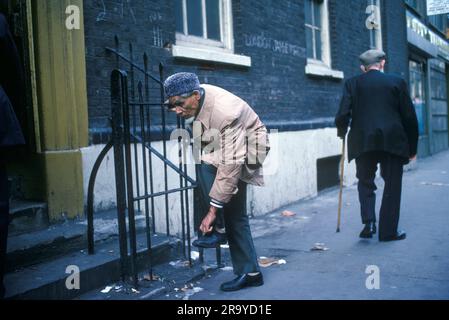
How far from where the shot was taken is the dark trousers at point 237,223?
3.81 m

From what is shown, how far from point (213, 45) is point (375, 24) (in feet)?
21.1

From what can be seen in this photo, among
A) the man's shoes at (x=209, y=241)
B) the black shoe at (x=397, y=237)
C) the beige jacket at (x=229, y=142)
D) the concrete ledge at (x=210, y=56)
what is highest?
the concrete ledge at (x=210, y=56)

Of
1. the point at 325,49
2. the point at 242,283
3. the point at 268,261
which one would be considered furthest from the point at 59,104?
the point at 325,49

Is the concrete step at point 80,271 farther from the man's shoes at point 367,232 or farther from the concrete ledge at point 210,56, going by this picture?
the concrete ledge at point 210,56

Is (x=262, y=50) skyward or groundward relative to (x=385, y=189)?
skyward

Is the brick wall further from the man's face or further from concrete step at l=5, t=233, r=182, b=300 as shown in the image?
the man's face

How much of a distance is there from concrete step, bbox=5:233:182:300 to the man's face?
1306mm

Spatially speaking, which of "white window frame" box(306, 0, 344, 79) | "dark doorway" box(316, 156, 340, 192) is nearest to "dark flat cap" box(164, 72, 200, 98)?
"dark doorway" box(316, 156, 340, 192)

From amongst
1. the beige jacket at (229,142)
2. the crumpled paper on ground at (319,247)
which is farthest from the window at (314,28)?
the beige jacket at (229,142)

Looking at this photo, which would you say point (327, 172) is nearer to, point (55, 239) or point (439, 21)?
point (55, 239)

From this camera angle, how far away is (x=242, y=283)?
3.90 metres

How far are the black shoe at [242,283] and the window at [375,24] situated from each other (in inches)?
354

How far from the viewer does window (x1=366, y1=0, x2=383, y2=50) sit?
1161 centimetres
